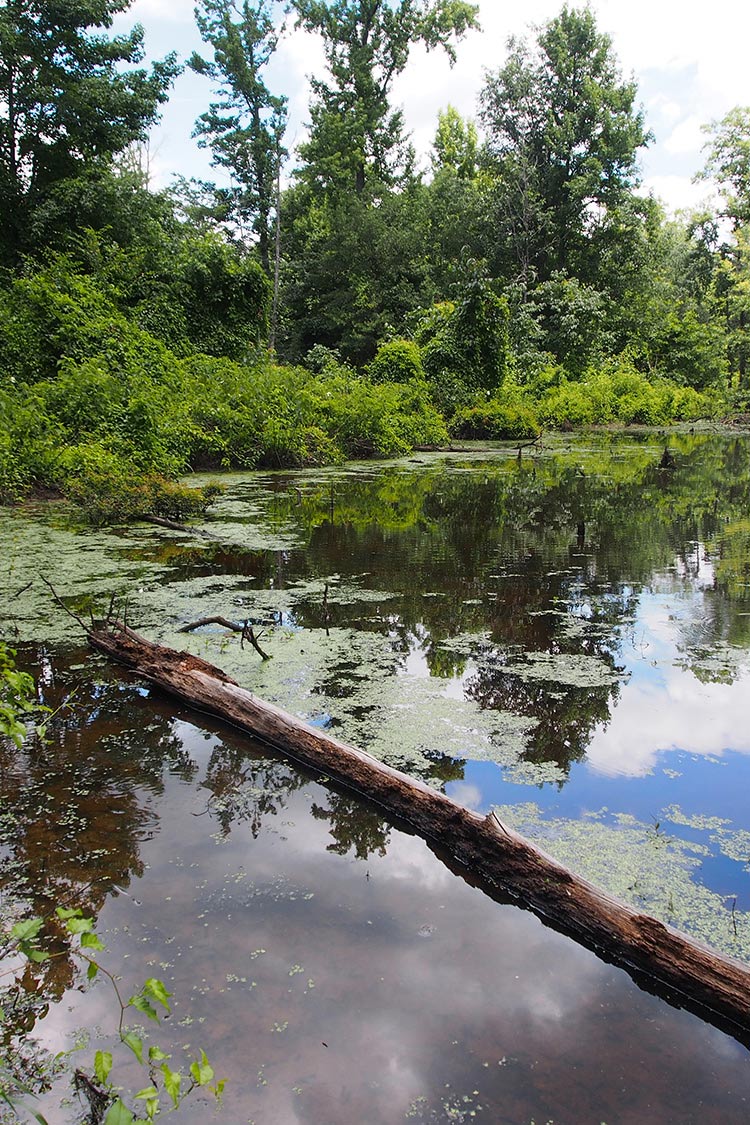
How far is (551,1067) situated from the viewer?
1954 millimetres

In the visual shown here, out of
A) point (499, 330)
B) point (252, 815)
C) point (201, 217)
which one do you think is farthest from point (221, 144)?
point (252, 815)

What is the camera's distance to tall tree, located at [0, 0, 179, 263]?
17.9m

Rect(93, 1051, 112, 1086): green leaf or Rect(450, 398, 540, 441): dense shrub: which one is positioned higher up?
Rect(450, 398, 540, 441): dense shrub

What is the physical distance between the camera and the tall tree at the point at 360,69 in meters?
30.4

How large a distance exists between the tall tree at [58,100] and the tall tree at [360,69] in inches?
505

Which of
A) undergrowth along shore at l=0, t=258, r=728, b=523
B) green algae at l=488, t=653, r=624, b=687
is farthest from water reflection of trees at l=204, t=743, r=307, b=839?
undergrowth along shore at l=0, t=258, r=728, b=523

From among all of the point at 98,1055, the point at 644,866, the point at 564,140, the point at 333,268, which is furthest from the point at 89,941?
the point at 564,140

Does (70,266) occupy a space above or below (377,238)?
below

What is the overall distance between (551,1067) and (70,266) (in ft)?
52.7

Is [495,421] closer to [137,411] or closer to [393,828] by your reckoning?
[137,411]

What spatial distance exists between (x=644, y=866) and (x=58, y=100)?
2053cm

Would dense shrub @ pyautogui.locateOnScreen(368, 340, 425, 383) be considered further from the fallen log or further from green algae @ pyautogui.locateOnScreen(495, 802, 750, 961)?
green algae @ pyautogui.locateOnScreen(495, 802, 750, 961)

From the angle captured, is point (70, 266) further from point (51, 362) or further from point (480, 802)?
point (480, 802)

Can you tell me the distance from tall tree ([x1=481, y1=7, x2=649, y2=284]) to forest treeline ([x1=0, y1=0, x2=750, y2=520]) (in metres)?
0.10
